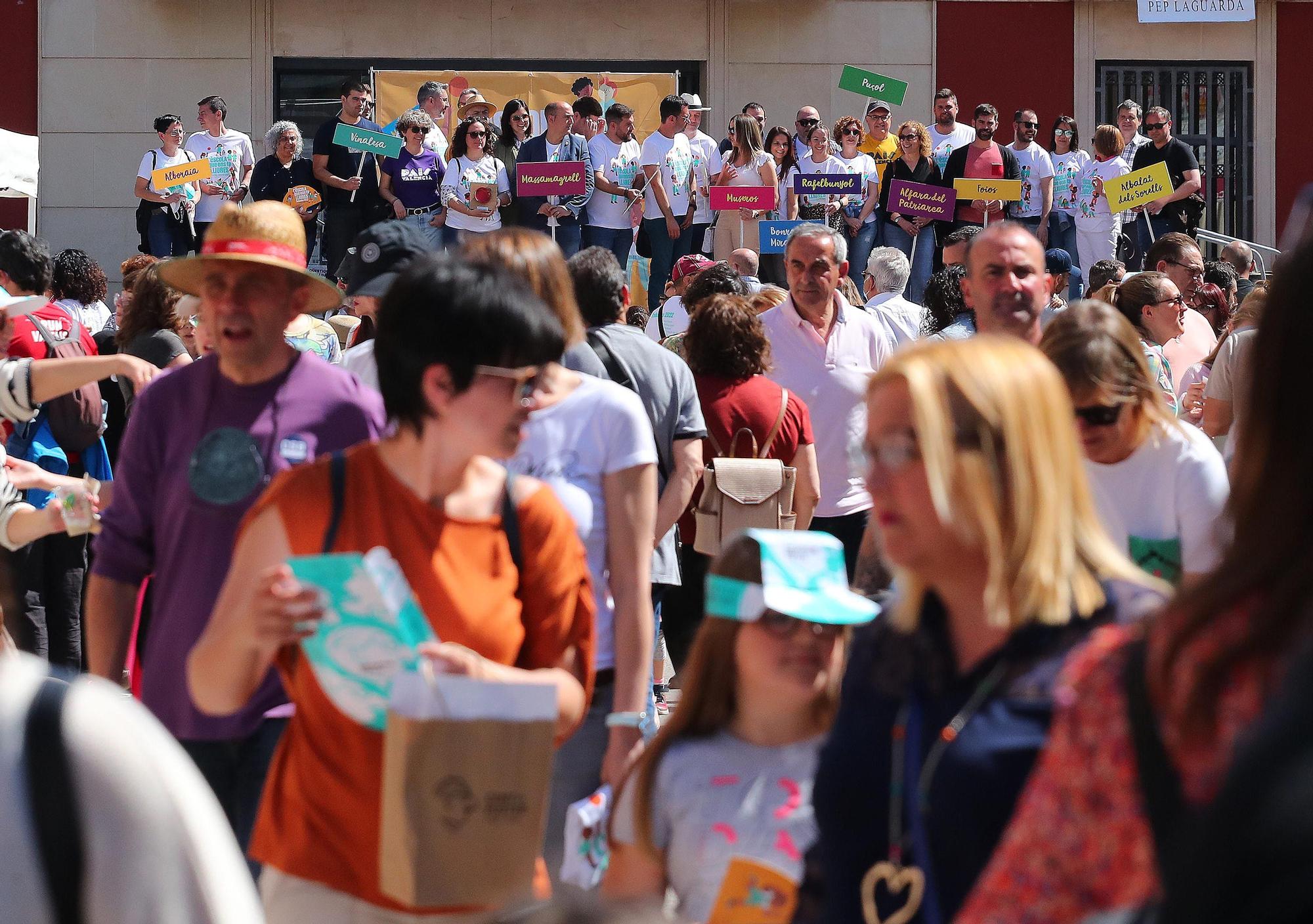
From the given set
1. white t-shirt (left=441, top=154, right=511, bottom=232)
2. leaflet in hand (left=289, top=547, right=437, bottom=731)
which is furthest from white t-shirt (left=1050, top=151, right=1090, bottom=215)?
leaflet in hand (left=289, top=547, right=437, bottom=731)

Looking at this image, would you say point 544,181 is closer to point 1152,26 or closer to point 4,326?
point 4,326

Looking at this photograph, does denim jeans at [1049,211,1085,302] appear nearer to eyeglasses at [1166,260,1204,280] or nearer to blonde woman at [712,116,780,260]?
blonde woman at [712,116,780,260]

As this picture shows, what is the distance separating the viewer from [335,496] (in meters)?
2.75

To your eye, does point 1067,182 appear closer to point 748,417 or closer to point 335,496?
point 748,417

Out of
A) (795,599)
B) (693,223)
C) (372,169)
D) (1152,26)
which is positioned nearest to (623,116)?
(693,223)

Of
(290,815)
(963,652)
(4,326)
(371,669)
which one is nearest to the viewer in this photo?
(963,652)

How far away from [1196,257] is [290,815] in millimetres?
7596

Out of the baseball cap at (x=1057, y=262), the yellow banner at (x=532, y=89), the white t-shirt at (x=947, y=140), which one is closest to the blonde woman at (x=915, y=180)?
the white t-shirt at (x=947, y=140)

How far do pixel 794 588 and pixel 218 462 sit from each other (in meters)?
1.18

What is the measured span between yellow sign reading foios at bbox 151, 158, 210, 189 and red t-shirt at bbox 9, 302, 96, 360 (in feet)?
28.5

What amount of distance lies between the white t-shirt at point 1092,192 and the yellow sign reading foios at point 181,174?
840 cm

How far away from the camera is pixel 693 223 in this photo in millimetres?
16078

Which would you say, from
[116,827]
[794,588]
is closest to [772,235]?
[794,588]

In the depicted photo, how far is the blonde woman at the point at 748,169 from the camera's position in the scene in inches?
594
